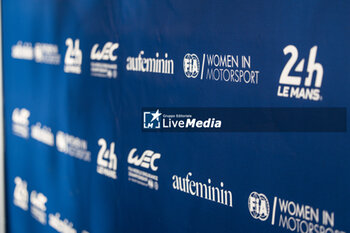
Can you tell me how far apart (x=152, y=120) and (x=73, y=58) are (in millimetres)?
963

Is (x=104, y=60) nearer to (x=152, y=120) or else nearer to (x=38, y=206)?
(x=152, y=120)

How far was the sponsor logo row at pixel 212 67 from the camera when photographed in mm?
2021

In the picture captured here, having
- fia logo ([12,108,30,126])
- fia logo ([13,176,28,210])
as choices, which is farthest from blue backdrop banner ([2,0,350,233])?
fia logo ([13,176,28,210])

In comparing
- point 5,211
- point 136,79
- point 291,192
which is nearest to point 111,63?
point 136,79

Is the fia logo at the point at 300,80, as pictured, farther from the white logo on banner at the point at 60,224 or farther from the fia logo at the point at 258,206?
the white logo on banner at the point at 60,224

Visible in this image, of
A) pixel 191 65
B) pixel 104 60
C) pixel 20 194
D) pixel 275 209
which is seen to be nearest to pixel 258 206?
pixel 275 209

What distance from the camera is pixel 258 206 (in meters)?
2.27

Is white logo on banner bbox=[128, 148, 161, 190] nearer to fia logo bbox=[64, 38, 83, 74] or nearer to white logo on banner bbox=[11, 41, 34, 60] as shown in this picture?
fia logo bbox=[64, 38, 83, 74]

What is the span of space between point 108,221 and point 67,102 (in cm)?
85

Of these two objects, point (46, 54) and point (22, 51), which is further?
point (22, 51)

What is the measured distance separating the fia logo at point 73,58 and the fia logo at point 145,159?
769mm

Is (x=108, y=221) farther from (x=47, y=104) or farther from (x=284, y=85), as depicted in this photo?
(x=284, y=85)

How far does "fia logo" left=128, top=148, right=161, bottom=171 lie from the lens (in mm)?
2883

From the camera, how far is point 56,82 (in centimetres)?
396
